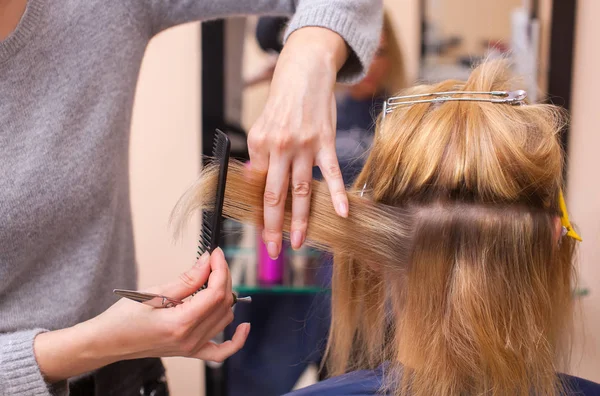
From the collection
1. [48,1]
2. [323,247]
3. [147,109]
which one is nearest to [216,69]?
[147,109]

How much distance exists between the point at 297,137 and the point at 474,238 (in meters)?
0.29

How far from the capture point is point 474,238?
2.61 feet

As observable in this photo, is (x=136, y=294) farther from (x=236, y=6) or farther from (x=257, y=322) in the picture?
(x=257, y=322)

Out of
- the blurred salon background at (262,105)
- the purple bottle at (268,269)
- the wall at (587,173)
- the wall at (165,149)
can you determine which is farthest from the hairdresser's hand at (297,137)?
the wall at (587,173)

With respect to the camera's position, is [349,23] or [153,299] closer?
[153,299]

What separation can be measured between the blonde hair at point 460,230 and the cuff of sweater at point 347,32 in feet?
0.28

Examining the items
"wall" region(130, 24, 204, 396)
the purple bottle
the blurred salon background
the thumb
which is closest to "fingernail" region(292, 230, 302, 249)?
the thumb

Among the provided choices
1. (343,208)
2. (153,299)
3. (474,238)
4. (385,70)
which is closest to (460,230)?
(474,238)

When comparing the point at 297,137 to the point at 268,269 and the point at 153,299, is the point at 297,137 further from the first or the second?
the point at 268,269

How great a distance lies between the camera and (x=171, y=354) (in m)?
0.72

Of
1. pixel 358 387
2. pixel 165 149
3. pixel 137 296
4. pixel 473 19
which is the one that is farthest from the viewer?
pixel 165 149

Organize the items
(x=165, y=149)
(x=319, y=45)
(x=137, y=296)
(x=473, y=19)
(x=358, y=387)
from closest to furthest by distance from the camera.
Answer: (x=137, y=296) → (x=319, y=45) → (x=358, y=387) → (x=473, y=19) → (x=165, y=149)

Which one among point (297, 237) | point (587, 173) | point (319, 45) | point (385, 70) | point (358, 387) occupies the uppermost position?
point (385, 70)

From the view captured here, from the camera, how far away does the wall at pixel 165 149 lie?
5.44 feet
